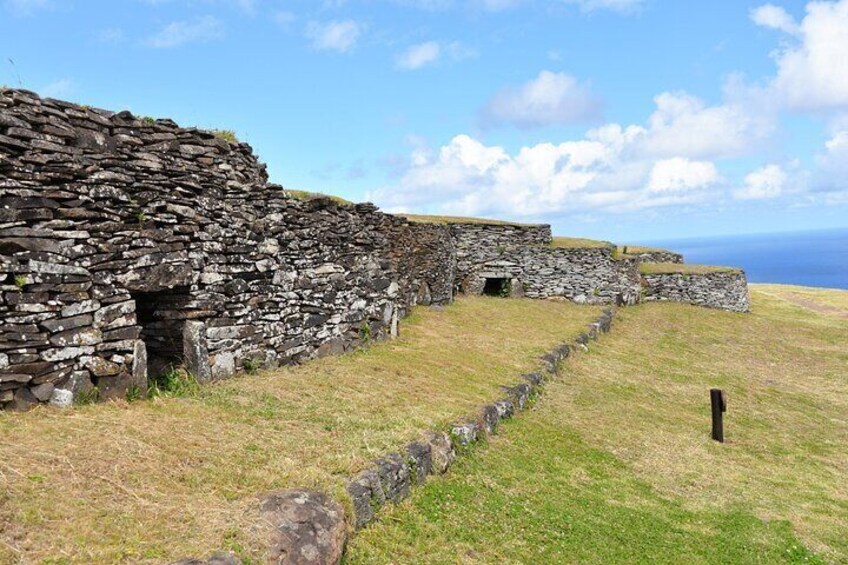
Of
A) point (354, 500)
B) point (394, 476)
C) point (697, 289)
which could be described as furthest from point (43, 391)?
point (697, 289)

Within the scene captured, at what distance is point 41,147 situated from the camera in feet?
23.2

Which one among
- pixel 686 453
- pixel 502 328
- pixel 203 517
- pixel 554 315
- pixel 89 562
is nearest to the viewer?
pixel 89 562

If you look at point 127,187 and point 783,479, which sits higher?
point 127,187

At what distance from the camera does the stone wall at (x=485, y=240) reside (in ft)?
96.6

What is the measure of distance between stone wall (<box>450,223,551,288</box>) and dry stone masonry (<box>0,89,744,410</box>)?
1493cm

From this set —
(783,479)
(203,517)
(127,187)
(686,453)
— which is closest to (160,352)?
(127,187)

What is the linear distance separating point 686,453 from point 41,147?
1214cm

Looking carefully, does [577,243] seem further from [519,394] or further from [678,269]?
[519,394]

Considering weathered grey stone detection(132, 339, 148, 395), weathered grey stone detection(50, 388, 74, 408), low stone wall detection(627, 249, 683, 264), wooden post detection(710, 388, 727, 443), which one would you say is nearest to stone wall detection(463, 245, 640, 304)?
low stone wall detection(627, 249, 683, 264)

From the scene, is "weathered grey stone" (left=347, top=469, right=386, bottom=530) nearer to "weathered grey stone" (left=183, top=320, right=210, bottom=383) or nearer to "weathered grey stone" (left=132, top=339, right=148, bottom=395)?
"weathered grey stone" (left=132, top=339, right=148, bottom=395)

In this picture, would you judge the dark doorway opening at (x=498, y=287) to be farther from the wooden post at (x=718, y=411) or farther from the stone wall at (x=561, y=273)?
the wooden post at (x=718, y=411)

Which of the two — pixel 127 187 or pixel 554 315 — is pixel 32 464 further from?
pixel 554 315

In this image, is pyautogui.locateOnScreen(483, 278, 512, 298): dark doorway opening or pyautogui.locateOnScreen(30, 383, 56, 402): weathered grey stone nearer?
pyautogui.locateOnScreen(30, 383, 56, 402): weathered grey stone

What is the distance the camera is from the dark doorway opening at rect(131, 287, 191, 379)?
921 centimetres
